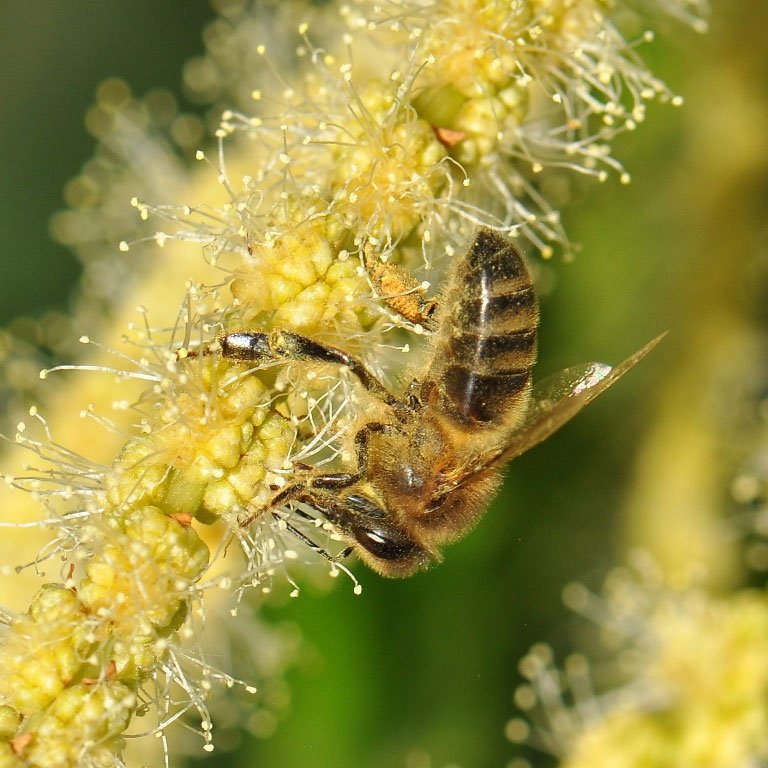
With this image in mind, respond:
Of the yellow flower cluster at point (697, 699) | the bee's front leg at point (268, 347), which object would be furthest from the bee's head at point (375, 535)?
the yellow flower cluster at point (697, 699)

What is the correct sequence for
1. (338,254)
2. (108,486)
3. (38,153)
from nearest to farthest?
(108,486) < (338,254) < (38,153)

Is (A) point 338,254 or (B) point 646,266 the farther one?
(B) point 646,266

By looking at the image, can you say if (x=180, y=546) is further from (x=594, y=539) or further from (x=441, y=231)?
(x=594, y=539)

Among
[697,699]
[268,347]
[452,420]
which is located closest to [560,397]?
[452,420]

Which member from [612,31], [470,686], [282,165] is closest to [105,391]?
[282,165]

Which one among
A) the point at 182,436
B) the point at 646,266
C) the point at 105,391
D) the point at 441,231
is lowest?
the point at 646,266

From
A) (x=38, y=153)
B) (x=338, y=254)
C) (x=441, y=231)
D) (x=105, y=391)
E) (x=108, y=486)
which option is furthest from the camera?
(x=38, y=153)

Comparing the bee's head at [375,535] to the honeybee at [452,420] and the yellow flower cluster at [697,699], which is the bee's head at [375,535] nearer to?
the honeybee at [452,420]
